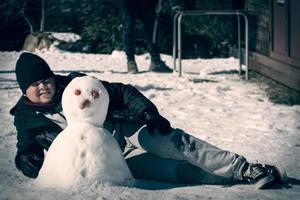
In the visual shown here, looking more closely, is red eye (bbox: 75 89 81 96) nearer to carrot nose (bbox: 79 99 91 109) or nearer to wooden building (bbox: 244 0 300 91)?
carrot nose (bbox: 79 99 91 109)

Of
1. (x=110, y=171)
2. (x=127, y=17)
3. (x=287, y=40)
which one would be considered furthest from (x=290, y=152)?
(x=127, y=17)

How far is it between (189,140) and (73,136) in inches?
27.7

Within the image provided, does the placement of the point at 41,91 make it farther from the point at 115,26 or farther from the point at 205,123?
the point at 115,26

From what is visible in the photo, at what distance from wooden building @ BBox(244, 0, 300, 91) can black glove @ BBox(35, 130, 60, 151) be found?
A: 4912 millimetres

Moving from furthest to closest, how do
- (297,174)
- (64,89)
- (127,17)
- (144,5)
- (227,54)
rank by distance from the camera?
(227,54), (144,5), (127,17), (297,174), (64,89)

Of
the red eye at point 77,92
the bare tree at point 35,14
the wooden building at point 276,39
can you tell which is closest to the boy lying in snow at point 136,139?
the red eye at point 77,92

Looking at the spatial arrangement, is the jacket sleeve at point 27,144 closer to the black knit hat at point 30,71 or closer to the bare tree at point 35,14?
the black knit hat at point 30,71

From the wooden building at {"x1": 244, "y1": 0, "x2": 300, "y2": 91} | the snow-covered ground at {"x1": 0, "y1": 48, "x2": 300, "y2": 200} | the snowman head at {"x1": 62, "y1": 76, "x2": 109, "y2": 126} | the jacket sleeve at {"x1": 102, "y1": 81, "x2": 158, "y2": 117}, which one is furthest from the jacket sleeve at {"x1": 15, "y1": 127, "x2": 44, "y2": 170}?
the wooden building at {"x1": 244, "y1": 0, "x2": 300, "y2": 91}

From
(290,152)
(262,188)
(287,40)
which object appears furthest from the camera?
(287,40)

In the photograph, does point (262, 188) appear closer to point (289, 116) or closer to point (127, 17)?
point (289, 116)

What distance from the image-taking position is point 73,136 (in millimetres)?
3188

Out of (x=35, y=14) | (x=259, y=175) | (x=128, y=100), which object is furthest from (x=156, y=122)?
(x=35, y=14)

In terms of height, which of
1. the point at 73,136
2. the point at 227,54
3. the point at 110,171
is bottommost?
the point at 227,54

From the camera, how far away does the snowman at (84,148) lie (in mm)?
3150
